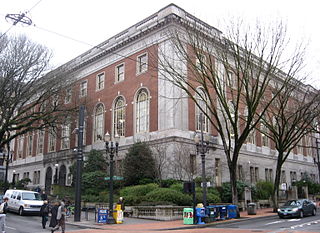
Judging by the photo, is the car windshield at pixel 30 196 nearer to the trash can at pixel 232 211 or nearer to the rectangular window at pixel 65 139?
the trash can at pixel 232 211

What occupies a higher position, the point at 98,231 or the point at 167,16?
the point at 167,16

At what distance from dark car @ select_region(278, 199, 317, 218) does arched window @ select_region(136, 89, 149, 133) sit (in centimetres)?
1569

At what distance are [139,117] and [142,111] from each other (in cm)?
75

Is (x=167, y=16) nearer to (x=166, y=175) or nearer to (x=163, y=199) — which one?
(x=166, y=175)

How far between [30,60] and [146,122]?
12.6 meters

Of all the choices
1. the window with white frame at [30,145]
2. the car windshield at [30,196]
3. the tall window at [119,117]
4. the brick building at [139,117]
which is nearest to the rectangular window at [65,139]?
the brick building at [139,117]

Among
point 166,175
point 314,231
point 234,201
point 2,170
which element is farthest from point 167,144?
point 2,170

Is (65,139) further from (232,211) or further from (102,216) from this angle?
(232,211)

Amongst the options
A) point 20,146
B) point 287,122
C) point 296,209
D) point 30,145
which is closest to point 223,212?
point 296,209

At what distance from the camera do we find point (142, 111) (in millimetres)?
36438

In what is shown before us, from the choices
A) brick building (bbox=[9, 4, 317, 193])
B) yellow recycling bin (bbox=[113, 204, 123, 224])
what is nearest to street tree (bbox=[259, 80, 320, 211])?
brick building (bbox=[9, 4, 317, 193])

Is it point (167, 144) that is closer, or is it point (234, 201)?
point (234, 201)

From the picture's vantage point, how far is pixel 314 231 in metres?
15.2

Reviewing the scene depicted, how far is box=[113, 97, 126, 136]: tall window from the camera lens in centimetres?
3850
